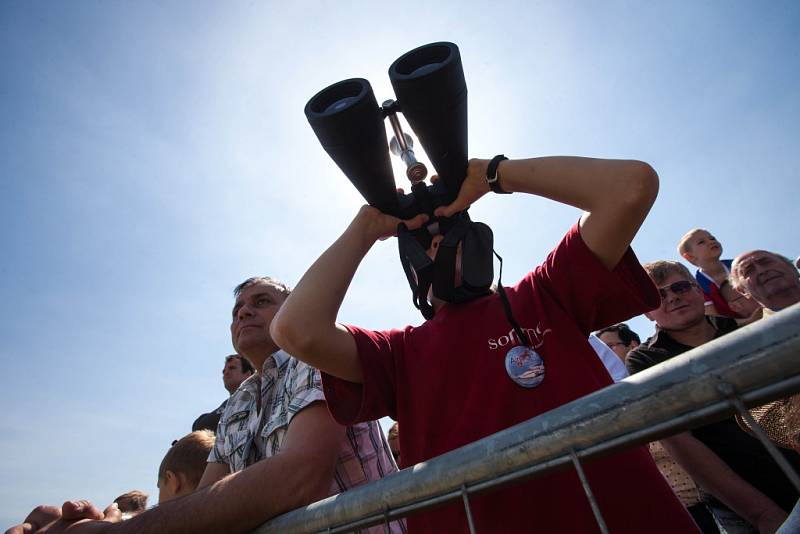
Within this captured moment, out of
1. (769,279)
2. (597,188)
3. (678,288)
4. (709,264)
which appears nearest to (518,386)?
(597,188)

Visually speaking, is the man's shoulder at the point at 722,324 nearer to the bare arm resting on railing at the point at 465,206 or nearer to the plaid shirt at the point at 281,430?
the bare arm resting on railing at the point at 465,206

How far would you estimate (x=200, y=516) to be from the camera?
1.29 metres

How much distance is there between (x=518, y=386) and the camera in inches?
50.3

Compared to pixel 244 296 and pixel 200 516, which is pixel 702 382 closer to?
pixel 200 516

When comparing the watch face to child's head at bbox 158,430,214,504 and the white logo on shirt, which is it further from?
child's head at bbox 158,430,214,504

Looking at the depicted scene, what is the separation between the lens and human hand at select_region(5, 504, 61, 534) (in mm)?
1611

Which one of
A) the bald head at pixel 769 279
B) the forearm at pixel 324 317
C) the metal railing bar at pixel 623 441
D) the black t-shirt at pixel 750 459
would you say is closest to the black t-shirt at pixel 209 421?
the forearm at pixel 324 317

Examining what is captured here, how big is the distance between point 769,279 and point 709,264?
3.96 feet

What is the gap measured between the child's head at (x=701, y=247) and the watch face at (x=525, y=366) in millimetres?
3329

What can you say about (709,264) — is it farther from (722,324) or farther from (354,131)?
(354,131)

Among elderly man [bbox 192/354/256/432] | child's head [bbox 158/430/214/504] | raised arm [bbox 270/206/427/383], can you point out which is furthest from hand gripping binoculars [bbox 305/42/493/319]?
elderly man [bbox 192/354/256/432]

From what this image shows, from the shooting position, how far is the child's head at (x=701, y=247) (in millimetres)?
3955

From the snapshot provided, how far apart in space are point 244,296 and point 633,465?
2.02 metres

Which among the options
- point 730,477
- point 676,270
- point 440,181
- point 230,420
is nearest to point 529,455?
point 440,181
